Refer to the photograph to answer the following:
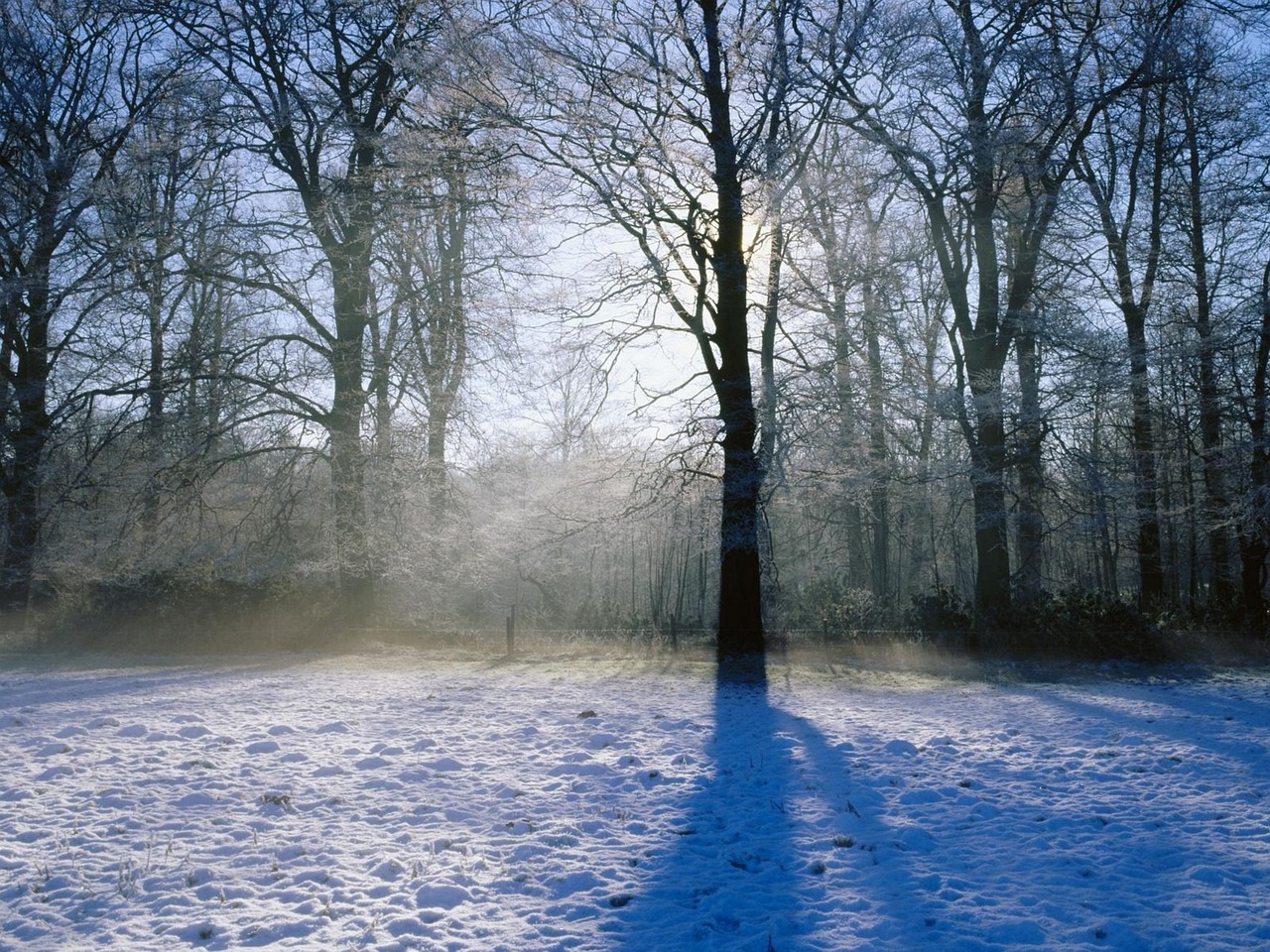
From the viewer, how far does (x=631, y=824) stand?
5.70 m

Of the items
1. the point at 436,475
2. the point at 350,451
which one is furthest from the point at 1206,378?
the point at 350,451

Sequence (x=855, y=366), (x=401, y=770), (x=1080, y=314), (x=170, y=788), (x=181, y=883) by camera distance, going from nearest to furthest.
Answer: (x=181, y=883)
(x=170, y=788)
(x=401, y=770)
(x=855, y=366)
(x=1080, y=314)

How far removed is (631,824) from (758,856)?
940 millimetres

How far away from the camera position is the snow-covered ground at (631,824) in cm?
425

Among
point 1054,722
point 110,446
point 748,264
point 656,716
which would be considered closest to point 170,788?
point 656,716

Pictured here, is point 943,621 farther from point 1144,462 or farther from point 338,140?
point 338,140

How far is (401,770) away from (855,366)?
1011 cm

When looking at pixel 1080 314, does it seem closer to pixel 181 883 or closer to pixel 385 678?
pixel 385 678

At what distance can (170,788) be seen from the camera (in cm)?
628

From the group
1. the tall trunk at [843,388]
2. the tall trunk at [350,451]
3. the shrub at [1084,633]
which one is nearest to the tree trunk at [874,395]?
the tall trunk at [843,388]

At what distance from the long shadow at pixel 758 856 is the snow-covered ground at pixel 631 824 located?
0.07 ft

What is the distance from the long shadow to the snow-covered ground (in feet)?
0.07

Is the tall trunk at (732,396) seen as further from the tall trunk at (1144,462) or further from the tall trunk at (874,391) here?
the tall trunk at (1144,462)

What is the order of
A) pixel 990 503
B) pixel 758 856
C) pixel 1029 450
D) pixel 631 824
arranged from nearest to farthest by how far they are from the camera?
pixel 758 856 → pixel 631 824 → pixel 1029 450 → pixel 990 503
